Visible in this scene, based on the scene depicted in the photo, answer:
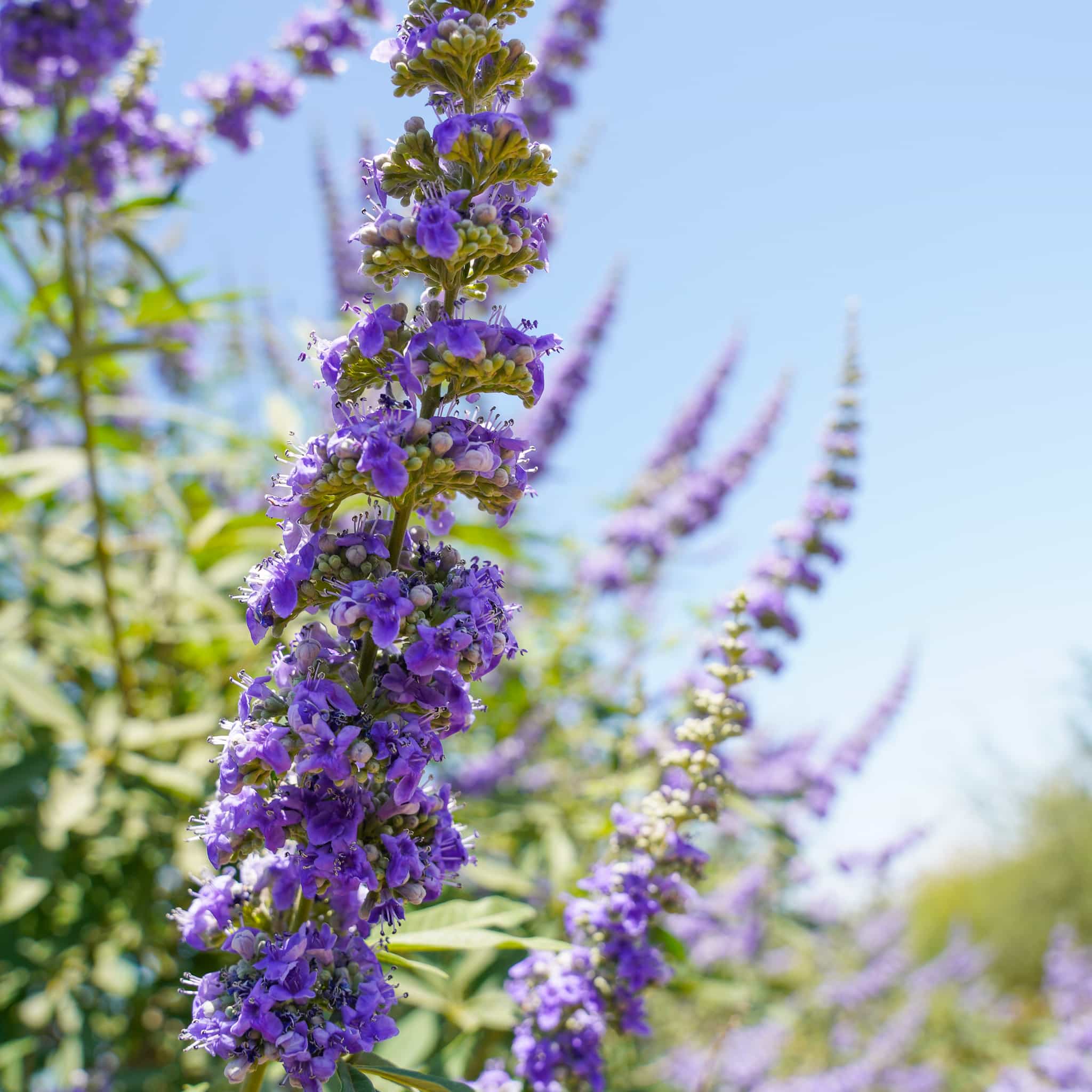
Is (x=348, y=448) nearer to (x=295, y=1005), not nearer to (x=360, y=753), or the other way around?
(x=360, y=753)

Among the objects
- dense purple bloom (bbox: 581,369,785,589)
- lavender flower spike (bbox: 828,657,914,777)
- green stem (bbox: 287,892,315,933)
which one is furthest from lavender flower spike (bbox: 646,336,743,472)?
green stem (bbox: 287,892,315,933)

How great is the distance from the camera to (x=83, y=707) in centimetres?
442

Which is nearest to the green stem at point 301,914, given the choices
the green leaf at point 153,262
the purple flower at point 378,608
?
the purple flower at point 378,608

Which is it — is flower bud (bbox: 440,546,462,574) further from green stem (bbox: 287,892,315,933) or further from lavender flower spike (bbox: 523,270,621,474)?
lavender flower spike (bbox: 523,270,621,474)

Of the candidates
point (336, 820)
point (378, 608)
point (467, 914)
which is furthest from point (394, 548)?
point (467, 914)

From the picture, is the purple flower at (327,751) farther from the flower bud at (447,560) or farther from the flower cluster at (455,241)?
the flower cluster at (455,241)

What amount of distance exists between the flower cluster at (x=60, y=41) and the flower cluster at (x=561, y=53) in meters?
2.34

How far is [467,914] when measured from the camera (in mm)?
2135

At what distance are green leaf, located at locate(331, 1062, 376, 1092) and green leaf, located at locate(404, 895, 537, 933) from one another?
41 centimetres

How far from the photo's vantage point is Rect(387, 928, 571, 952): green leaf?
190 centimetres

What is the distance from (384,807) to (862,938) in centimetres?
1238

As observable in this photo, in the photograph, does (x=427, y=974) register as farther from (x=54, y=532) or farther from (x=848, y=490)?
(x=54, y=532)

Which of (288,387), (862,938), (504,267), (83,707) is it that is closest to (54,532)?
(83,707)

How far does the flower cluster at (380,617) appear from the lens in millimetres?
1641
